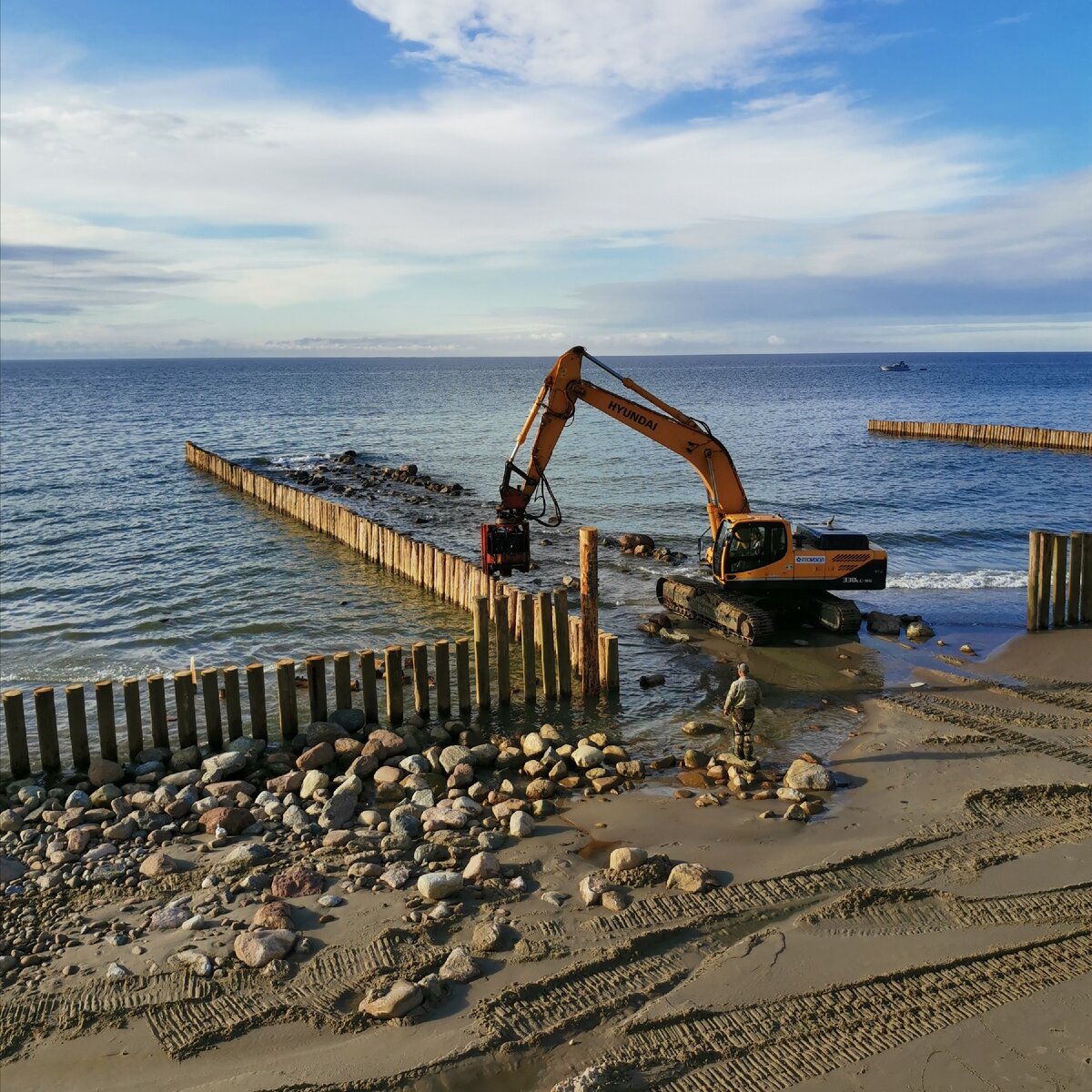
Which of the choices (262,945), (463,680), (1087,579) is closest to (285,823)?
(262,945)

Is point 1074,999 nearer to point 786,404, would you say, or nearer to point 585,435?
point 585,435

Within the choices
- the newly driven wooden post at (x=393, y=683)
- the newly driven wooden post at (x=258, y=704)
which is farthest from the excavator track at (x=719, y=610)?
the newly driven wooden post at (x=258, y=704)

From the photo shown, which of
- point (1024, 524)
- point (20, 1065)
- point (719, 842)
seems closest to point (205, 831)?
point (20, 1065)

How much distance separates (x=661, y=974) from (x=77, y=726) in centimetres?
847

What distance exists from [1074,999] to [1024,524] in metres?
27.8

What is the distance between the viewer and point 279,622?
67.9 feet

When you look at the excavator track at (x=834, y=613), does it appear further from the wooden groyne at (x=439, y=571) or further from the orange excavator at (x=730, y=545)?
the wooden groyne at (x=439, y=571)

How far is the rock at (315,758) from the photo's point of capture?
485 inches

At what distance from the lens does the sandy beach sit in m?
6.70

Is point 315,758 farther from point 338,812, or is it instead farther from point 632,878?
point 632,878

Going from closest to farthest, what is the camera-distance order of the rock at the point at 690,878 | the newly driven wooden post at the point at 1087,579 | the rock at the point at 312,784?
1. the rock at the point at 690,878
2. the rock at the point at 312,784
3. the newly driven wooden post at the point at 1087,579

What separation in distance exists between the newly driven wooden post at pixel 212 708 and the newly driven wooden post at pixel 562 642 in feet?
16.4

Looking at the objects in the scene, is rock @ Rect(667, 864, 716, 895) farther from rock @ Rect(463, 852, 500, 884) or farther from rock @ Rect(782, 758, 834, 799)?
rock @ Rect(782, 758, 834, 799)

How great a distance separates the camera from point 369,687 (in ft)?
45.3
